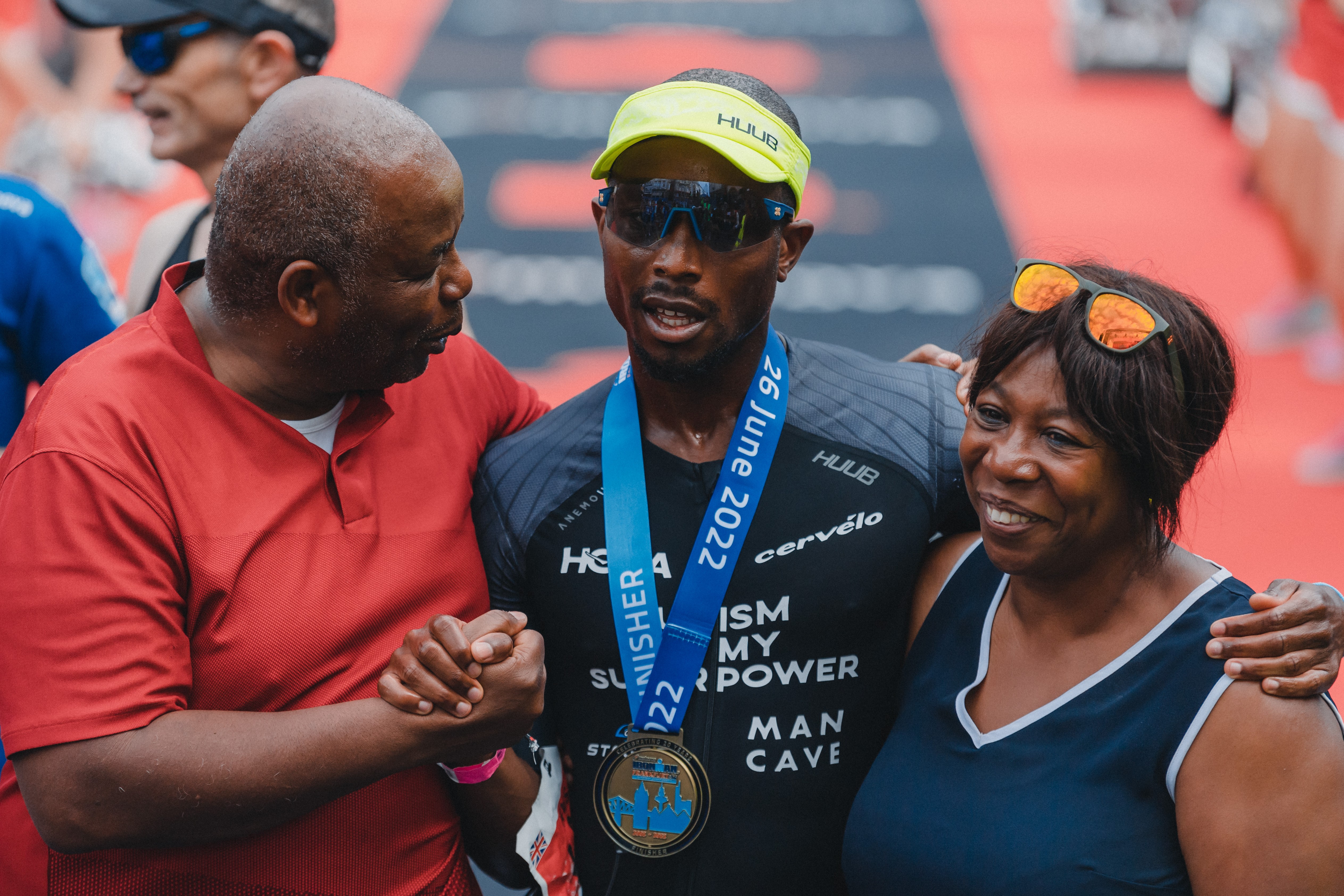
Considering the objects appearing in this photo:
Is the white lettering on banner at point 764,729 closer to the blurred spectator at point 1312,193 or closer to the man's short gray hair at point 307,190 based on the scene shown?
the man's short gray hair at point 307,190

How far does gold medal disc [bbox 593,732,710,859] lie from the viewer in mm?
2184

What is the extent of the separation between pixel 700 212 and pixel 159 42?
65.5 inches

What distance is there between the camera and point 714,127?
→ 85.7 inches

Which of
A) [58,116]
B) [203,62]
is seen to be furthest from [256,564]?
[58,116]

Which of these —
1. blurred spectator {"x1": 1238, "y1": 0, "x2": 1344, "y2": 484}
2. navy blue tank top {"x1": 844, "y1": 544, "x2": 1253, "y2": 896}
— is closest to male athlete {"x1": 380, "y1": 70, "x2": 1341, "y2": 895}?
navy blue tank top {"x1": 844, "y1": 544, "x2": 1253, "y2": 896}

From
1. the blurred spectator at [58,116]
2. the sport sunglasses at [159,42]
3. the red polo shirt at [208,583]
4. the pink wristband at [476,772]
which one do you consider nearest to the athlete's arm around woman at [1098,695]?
the pink wristband at [476,772]

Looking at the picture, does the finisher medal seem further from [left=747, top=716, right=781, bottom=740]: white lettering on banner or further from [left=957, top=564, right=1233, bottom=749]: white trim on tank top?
[left=957, top=564, right=1233, bottom=749]: white trim on tank top

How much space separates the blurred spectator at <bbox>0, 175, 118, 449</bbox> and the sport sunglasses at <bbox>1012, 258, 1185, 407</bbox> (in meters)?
2.28

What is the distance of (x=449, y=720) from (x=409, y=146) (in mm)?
931

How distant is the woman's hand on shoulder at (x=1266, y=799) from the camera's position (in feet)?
5.57

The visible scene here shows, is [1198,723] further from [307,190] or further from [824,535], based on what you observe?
[307,190]

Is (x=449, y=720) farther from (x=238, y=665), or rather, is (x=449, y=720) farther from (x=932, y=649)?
(x=932, y=649)

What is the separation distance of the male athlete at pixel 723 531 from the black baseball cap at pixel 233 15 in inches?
49.0

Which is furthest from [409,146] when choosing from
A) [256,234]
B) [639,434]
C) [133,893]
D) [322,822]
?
[133,893]
